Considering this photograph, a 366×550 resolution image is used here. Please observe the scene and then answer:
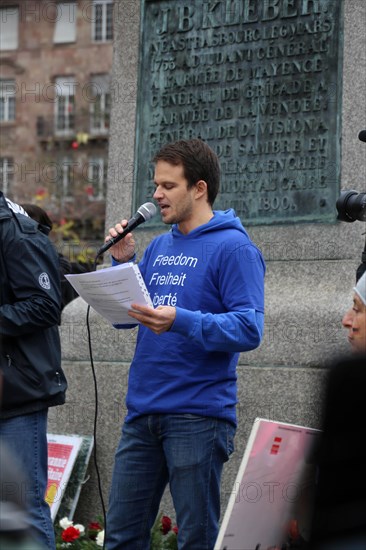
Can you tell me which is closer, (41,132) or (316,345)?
(316,345)

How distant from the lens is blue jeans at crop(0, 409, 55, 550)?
5.11 metres

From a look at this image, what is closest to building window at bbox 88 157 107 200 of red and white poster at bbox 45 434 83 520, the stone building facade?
the stone building facade

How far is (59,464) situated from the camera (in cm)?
687

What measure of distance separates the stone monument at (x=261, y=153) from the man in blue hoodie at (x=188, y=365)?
5.04ft

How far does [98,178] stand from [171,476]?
94.4 ft

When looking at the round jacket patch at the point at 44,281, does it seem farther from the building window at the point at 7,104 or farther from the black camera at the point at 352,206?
the building window at the point at 7,104

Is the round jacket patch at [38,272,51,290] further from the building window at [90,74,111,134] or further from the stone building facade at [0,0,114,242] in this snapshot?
the stone building facade at [0,0,114,242]

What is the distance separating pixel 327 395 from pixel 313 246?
172 inches

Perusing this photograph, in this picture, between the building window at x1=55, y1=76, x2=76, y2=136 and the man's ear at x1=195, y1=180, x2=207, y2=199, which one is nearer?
the man's ear at x1=195, y1=180, x2=207, y2=199

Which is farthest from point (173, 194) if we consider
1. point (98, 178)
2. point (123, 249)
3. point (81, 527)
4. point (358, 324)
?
point (98, 178)

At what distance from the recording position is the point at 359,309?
150 inches

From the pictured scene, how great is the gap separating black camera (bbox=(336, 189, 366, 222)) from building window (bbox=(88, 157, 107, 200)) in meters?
25.0

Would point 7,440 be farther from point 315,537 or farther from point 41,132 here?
point 41,132

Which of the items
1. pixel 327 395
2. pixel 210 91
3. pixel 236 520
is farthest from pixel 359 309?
pixel 210 91
